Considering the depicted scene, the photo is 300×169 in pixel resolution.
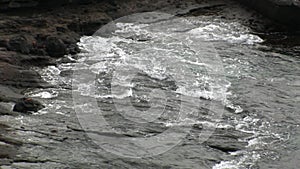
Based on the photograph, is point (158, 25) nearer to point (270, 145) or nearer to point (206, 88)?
point (206, 88)

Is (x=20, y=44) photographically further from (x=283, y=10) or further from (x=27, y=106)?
(x=283, y=10)

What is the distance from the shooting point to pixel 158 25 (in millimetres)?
14680

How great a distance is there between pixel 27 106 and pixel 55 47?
9.90 ft

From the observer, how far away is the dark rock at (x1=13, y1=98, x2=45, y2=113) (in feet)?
30.1

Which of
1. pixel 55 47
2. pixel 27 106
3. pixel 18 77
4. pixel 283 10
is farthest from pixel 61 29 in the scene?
pixel 283 10

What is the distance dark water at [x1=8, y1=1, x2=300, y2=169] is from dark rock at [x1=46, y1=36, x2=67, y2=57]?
442 mm

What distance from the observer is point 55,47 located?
11969 millimetres

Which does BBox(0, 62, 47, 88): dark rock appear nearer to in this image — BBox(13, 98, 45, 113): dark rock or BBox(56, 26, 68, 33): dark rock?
BBox(13, 98, 45, 113): dark rock

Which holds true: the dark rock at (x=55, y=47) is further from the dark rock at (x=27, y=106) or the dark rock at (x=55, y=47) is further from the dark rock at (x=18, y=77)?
the dark rock at (x=27, y=106)

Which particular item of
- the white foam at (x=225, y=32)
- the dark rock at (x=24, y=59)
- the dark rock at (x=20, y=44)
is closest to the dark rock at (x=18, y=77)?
the dark rock at (x=24, y=59)

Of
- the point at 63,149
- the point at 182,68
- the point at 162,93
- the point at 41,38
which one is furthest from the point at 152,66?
the point at 63,149

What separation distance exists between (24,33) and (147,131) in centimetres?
483

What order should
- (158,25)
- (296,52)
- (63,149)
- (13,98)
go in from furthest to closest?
(158,25)
(296,52)
(13,98)
(63,149)

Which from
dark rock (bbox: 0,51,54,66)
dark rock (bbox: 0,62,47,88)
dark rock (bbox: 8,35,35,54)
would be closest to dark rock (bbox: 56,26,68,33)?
dark rock (bbox: 8,35,35,54)
